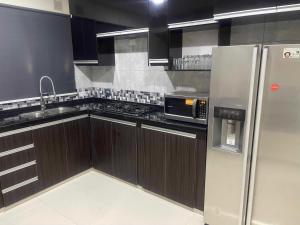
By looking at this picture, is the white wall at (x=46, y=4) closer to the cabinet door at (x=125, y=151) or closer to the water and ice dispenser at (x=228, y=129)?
the cabinet door at (x=125, y=151)

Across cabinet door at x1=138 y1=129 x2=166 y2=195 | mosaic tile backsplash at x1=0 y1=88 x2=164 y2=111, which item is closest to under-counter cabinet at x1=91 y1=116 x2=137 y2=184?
cabinet door at x1=138 y1=129 x2=166 y2=195

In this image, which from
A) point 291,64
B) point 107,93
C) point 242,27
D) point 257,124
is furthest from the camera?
point 107,93

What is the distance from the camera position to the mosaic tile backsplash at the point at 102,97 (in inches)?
108

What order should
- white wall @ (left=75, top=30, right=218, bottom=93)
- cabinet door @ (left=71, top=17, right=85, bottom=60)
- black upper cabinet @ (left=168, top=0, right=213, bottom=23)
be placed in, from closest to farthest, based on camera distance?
black upper cabinet @ (left=168, top=0, right=213, bottom=23), white wall @ (left=75, top=30, right=218, bottom=93), cabinet door @ (left=71, top=17, right=85, bottom=60)

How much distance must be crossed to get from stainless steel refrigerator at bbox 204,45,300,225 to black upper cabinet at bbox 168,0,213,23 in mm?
547

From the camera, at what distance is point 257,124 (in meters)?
1.66

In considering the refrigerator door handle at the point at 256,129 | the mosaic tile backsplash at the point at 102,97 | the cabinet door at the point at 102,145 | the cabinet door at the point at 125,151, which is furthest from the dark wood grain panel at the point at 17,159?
the refrigerator door handle at the point at 256,129

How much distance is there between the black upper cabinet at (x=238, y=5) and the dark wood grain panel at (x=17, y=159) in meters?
2.35

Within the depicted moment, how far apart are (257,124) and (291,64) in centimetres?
47

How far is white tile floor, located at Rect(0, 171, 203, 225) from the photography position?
7.19 ft

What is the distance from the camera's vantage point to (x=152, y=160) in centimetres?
246

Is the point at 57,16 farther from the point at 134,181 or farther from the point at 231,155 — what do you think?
the point at 231,155

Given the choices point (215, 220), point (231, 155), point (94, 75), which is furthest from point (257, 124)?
point (94, 75)

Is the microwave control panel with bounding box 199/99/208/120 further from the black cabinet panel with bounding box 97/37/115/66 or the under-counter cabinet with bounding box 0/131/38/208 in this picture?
the under-counter cabinet with bounding box 0/131/38/208
